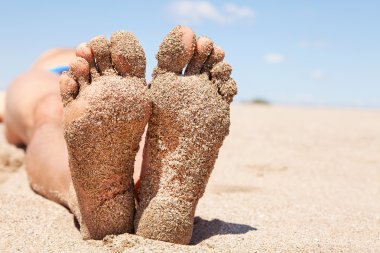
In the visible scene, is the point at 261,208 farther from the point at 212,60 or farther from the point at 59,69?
the point at 59,69

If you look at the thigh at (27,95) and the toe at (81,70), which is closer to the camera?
the toe at (81,70)

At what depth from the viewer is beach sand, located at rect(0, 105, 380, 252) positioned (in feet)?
4.36

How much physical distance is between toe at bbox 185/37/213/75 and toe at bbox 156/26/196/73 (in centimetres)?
4

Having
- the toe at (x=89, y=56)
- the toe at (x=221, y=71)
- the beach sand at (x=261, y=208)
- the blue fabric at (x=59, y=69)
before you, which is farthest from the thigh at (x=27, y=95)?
the toe at (x=221, y=71)

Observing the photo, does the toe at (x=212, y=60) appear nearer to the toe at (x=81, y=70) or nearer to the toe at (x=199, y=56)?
the toe at (x=199, y=56)

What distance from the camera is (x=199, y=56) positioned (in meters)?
1.46

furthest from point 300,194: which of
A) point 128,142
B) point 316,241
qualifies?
point 128,142

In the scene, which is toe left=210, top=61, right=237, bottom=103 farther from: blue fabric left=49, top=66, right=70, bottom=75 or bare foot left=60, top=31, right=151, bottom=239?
blue fabric left=49, top=66, right=70, bottom=75

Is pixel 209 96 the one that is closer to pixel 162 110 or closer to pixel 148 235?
pixel 162 110

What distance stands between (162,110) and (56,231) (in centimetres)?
45

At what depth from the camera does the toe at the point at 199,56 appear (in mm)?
1453

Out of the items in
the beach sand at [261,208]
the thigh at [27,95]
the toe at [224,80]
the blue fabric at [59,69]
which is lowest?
the beach sand at [261,208]

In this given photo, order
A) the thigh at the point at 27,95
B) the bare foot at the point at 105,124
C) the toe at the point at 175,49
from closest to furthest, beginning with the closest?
the bare foot at the point at 105,124 < the toe at the point at 175,49 < the thigh at the point at 27,95

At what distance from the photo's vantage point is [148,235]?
4.36 feet
